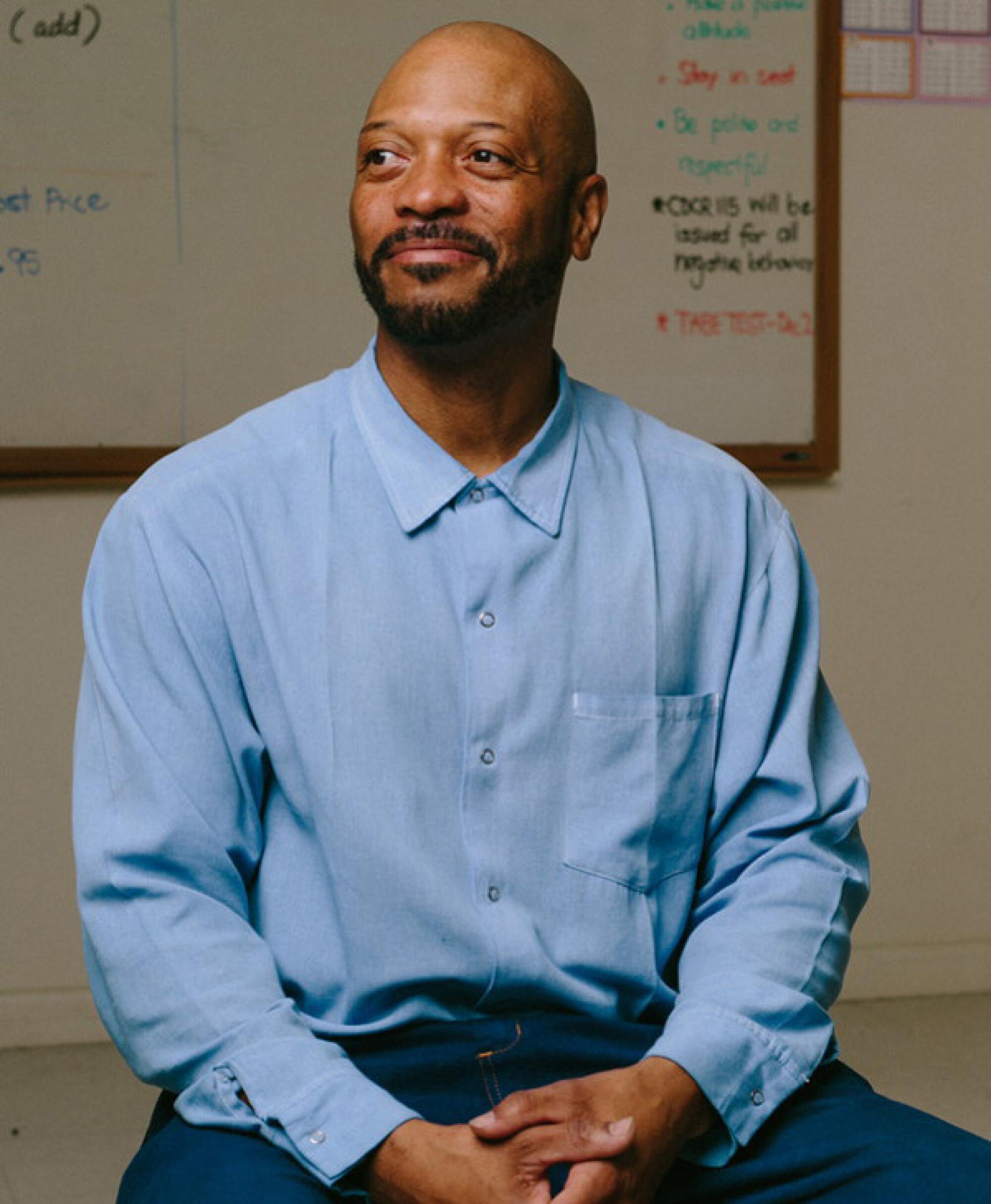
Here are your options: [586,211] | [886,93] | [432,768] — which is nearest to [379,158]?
[586,211]

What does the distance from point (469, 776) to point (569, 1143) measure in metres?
0.30

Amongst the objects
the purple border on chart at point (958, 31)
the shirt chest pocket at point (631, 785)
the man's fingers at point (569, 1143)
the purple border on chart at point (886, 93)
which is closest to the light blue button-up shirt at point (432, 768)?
the shirt chest pocket at point (631, 785)

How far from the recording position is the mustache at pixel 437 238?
4.48 feet

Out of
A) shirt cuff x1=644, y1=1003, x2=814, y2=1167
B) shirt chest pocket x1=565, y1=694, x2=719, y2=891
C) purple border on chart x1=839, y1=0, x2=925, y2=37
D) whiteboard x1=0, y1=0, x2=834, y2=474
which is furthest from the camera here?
purple border on chart x1=839, y1=0, x2=925, y2=37

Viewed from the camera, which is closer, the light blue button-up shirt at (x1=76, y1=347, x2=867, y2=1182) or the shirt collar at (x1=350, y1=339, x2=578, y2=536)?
the light blue button-up shirt at (x1=76, y1=347, x2=867, y2=1182)

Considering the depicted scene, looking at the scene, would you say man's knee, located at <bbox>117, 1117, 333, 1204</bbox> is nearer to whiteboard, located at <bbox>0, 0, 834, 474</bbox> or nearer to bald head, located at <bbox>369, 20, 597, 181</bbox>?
bald head, located at <bbox>369, 20, 597, 181</bbox>

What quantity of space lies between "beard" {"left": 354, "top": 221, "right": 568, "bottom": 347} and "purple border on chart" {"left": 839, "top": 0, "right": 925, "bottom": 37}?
1713 millimetres

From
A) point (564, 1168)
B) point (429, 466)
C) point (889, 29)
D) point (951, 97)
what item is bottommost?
point (564, 1168)

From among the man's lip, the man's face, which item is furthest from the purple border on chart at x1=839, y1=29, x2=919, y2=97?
the man's lip

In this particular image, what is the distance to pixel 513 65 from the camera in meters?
1.41

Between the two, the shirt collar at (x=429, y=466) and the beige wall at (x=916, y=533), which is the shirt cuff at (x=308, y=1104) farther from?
the beige wall at (x=916, y=533)

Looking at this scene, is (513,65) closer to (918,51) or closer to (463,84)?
(463,84)

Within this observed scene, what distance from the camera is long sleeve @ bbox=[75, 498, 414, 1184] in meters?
1.18

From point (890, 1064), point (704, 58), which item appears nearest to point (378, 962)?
point (890, 1064)
